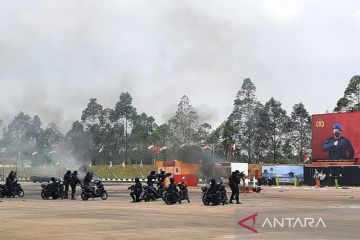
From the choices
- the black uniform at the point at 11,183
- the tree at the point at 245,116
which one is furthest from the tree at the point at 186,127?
the black uniform at the point at 11,183

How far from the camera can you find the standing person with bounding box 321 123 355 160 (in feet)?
222

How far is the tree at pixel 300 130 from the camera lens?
114625 mm

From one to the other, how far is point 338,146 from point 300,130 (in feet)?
155

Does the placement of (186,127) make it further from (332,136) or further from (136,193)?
(136,193)

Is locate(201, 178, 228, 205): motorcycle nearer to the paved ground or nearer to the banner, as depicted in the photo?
the paved ground

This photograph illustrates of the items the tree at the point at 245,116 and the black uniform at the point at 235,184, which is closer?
the black uniform at the point at 235,184

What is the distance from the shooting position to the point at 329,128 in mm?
70125

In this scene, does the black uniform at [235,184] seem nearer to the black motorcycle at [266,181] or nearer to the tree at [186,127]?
the black motorcycle at [266,181]

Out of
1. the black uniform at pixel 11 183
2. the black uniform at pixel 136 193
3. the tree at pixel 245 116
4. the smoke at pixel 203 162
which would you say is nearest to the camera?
the black uniform at pixel 136 193

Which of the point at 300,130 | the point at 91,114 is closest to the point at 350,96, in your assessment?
the point at 300,130

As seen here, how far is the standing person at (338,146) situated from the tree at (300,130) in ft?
145

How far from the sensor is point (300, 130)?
116 m

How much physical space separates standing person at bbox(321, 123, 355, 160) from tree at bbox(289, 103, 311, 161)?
44.2 meters

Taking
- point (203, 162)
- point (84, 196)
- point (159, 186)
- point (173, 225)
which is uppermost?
point (203, 162)
